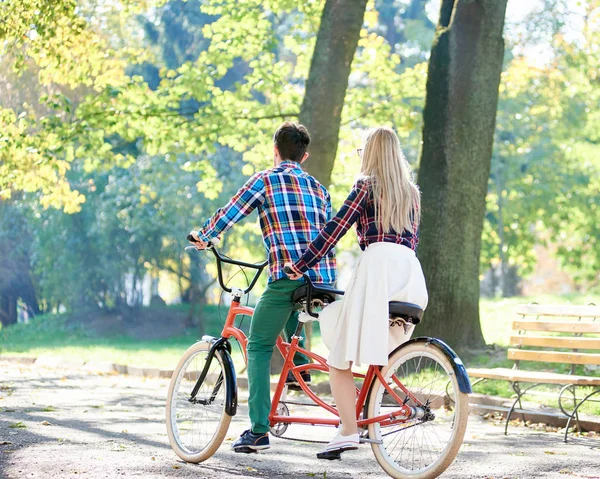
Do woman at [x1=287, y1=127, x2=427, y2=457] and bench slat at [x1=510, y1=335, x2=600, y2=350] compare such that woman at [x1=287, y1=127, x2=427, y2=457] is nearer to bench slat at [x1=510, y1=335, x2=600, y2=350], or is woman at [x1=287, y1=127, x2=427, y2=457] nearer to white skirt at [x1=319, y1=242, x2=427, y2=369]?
white skirt at [x1=319, y1=242, x2=427, y2=369]

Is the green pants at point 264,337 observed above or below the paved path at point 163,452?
above

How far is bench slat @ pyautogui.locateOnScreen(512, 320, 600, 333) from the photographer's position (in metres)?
9.34

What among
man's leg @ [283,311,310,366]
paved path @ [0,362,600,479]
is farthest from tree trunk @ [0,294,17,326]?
man's leg @ [283,311,310,366]

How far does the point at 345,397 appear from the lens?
6.02 m

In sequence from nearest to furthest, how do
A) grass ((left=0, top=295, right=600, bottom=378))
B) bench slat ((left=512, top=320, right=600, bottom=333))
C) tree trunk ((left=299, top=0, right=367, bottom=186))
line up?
bench slat ((left=512, top=320, right=600, bottom=333)), tree trunk ((left=299, top=0, right=367, bottom=186)), grass ((left=0, top=295, right=600, bottom=378))

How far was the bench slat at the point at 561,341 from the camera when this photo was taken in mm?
9219

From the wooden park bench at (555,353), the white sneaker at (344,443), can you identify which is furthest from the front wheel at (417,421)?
the wooden park bench at (555,353)

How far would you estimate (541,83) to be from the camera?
1345 inches

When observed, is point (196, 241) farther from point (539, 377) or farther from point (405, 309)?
point (539, 377)

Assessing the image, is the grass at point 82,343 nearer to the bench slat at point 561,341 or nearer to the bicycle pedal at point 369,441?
the bench slat at point 561,341

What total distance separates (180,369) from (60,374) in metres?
9.23

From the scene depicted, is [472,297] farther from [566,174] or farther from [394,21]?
[394,21]

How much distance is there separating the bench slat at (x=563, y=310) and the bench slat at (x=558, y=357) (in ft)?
1.30

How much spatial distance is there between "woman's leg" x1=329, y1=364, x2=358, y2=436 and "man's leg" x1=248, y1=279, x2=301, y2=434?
47 centimetres
